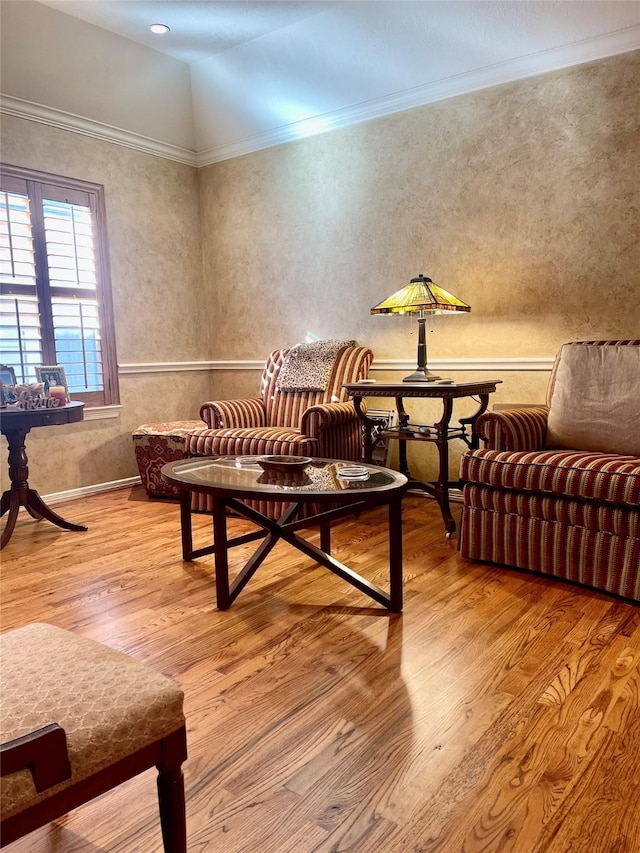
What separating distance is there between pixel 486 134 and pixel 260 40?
5.70 ft

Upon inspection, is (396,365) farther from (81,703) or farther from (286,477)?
(81,703)

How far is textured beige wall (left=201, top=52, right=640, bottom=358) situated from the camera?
3.36 meters

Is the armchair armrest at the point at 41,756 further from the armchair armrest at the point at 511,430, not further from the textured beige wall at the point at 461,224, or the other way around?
the textured beige wall at the point at 461,224

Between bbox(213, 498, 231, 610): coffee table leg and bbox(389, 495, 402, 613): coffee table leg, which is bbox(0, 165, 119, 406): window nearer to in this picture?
bbox(213, 498, 231, 610): coffee table leg

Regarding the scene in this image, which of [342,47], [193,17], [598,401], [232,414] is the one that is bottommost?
[232,414]

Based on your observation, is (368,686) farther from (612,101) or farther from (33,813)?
(612,101)

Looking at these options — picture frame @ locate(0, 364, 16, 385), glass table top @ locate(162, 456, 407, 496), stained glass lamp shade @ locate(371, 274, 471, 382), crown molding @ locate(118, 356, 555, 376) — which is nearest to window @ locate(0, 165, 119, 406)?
crown molding @ locate(118, 356, 555, 376)

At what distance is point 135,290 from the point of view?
469 centimetres

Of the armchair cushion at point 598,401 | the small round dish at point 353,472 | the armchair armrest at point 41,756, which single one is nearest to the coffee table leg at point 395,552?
the small round dish at point 353,472

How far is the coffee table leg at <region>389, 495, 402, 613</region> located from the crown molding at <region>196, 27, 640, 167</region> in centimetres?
275

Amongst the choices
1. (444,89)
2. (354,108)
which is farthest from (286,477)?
(354,108)

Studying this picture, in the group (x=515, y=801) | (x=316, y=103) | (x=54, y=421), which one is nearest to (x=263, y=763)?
(x=515, y=801)

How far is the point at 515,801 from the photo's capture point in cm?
136

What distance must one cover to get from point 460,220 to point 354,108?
3.74 feet
